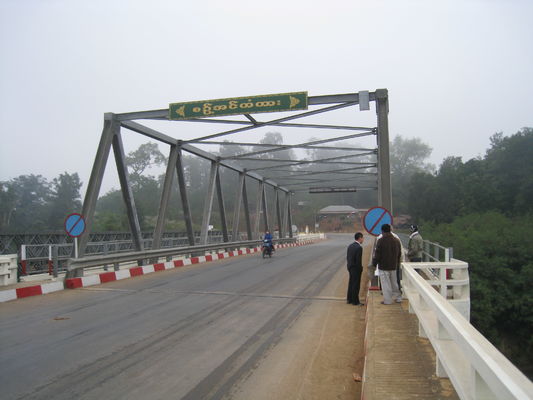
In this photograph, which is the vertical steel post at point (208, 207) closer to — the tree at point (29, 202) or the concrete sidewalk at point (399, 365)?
the concrete sidewalk at point (399, 365)

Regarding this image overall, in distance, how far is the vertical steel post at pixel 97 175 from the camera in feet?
43.9

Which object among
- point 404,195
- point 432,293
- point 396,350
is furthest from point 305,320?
point 404,195

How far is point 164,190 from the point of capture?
17391mm

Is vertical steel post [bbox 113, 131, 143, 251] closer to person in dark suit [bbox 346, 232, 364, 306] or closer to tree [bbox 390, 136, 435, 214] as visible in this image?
person in dark suit [bbox 346, 232, 364, 306]

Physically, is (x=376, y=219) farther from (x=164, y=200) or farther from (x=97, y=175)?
(x=164, y=200)

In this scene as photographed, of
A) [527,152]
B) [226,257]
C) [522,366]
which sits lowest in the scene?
[522,366]

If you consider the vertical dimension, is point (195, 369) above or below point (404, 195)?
below

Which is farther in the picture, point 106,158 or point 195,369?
point 106,158

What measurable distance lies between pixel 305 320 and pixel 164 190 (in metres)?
11.4

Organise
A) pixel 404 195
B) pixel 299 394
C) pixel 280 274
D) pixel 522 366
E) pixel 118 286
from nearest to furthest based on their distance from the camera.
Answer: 1. pixel 299 394
2. pixel 118 286
3. pixel 280 274
4. pixel 522 366
5. pixel 404 195

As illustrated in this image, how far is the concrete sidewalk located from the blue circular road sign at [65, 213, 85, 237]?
915cm

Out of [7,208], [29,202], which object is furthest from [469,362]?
[29,202]

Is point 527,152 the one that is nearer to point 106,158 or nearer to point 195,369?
point 106,158

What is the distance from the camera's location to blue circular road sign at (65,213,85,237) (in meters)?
12.2
